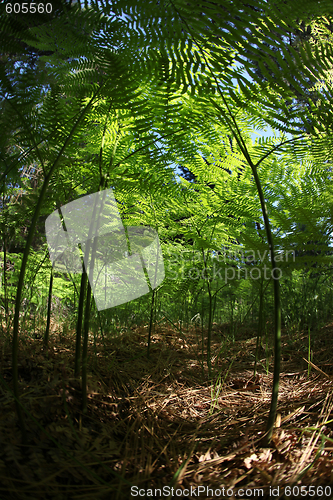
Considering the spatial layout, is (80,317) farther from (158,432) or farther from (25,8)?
(25,8)

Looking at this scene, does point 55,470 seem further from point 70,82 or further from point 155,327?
point 155,327

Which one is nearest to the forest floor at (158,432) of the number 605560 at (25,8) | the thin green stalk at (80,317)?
the thin green stalk at (80,317)

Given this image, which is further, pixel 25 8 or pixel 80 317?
pixel 80 317

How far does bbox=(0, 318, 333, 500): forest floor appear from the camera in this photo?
0.77m

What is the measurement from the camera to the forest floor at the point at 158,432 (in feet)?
2.51

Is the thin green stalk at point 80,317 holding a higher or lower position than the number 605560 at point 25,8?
lower

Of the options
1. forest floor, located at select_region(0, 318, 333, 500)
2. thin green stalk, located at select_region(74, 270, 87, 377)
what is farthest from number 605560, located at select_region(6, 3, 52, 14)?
forest floor, located at select_region(0, 318, 333, 500)

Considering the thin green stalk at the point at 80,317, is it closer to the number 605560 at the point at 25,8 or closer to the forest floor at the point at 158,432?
the forest floor at the point at 158,432

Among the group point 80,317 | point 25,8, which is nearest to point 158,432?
point 80,317

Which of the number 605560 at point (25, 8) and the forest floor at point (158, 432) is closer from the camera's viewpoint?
the forest floor at point (158, 432)

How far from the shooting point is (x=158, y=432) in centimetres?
110

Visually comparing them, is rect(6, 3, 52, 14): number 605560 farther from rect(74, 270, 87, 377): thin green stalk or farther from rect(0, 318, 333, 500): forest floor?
rect(0, 318, 333, 500): forest floor

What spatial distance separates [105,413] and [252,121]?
5.65 ft

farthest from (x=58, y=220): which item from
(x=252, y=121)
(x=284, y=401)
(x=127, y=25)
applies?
(x=284, y=401)
